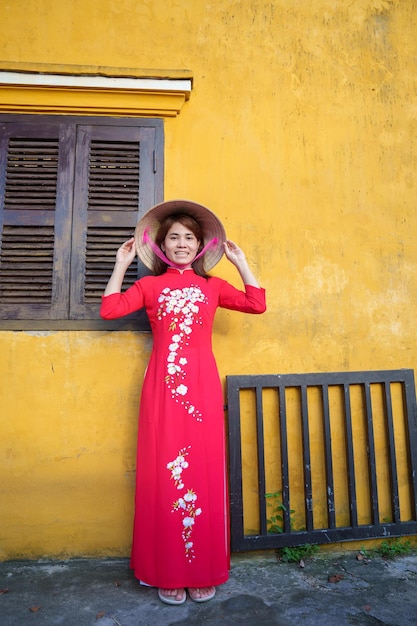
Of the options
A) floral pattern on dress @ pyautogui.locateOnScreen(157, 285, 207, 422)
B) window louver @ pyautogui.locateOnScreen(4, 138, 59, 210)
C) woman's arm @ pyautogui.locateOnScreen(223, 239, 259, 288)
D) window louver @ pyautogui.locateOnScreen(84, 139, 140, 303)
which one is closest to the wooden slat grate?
floral pattern on dress @ pyautogui.locateOnScreen(157, 285, 207, 422)

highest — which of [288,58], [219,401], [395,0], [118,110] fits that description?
[395,0]

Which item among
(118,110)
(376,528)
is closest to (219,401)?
(376,528)

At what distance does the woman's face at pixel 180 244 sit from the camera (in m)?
2.19

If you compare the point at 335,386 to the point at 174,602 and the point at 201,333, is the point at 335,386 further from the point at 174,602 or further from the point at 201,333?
the point at 174,602

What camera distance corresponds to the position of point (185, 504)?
195 cm

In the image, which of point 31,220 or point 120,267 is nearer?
point 120,267

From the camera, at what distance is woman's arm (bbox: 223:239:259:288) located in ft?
7.27

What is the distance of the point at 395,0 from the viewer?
120 inches

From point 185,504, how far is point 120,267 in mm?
1238

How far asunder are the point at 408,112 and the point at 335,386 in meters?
2.07

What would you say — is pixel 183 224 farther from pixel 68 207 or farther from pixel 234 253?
pixel 68 207

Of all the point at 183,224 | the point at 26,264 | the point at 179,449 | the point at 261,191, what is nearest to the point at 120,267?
the point at 183,224

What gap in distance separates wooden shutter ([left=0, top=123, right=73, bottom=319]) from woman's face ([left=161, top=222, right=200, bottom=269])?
29.2 inches

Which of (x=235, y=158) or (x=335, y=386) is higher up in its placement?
(x=235, y=158)
